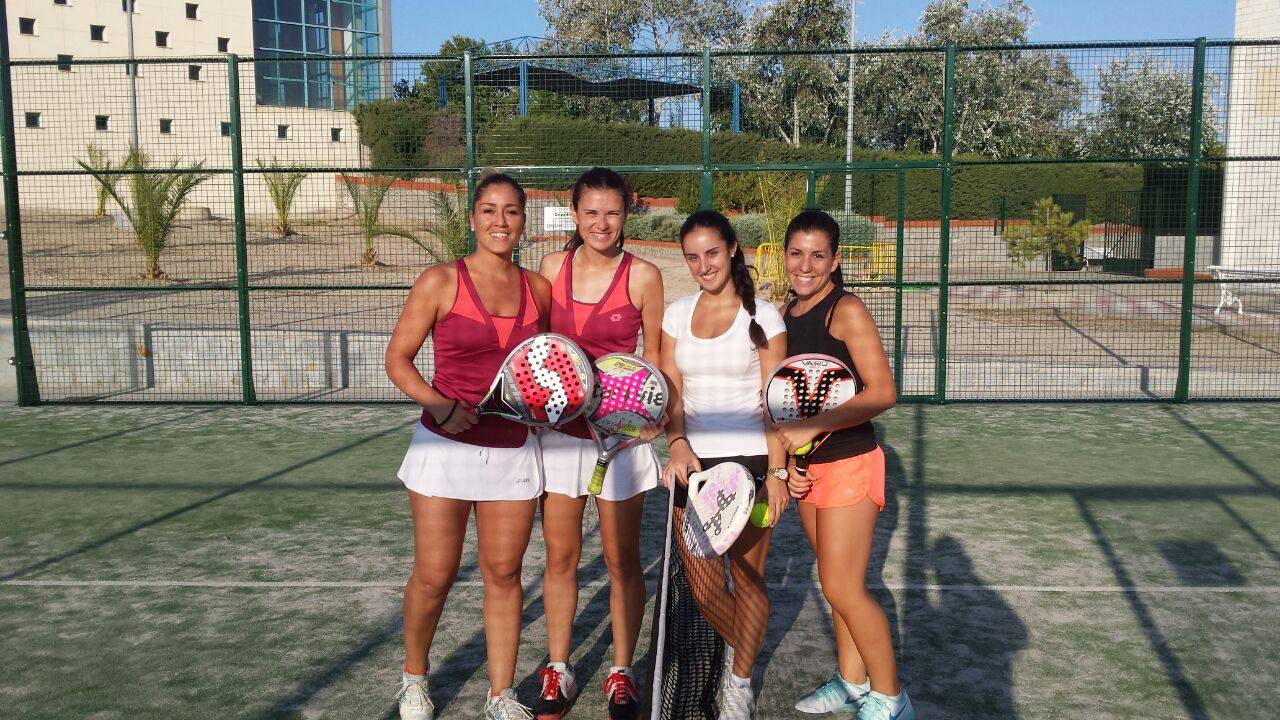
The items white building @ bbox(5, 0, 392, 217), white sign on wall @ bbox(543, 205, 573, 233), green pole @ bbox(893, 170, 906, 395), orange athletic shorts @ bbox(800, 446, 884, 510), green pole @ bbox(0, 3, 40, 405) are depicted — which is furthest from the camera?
white building @ bbox(5, 0, 392, 217)

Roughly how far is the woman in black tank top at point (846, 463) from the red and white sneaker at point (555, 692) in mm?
1000

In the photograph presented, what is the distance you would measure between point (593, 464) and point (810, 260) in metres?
1.02

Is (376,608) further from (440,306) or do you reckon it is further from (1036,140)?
(1036,140)

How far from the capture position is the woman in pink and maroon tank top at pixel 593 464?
3.78 meters

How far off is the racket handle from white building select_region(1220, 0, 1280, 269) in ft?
27.6

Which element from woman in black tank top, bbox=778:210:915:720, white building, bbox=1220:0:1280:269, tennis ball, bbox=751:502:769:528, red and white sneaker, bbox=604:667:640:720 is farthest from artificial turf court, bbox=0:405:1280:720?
white building, bbox=1220:0:1280:269

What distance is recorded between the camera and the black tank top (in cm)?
354

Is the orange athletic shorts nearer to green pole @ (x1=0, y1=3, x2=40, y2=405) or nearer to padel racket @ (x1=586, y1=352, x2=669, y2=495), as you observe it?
padel racket @ (x1=586, y1=352, x2=669, y2=495)

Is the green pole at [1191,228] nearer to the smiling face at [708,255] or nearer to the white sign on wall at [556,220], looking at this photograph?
the white sign on wall at [556,220]

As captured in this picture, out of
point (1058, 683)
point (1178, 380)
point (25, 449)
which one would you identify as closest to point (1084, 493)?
point (1058, 683)

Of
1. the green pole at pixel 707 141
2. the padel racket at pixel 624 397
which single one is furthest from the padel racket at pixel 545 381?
the green pole at pixel 707 141

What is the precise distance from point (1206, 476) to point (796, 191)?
6.26m

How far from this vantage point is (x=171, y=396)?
10.7 m

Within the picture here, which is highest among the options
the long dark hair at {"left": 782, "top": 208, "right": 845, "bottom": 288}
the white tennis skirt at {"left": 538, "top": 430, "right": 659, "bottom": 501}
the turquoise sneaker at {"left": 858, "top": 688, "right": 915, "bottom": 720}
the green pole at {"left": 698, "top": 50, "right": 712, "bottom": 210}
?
the green pole at {"left": 698, "top": 50, "right": 712, "bottom": 210}
